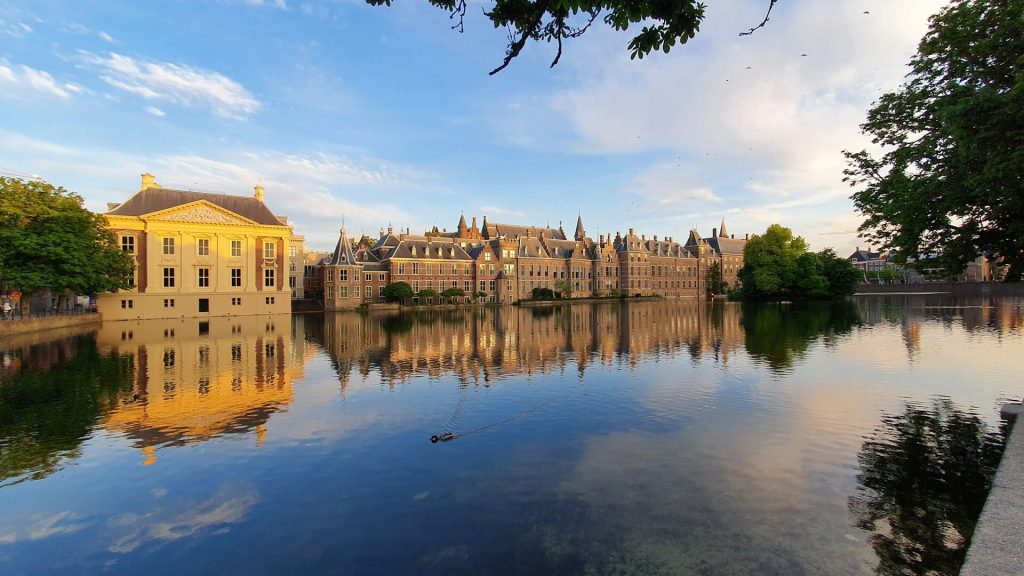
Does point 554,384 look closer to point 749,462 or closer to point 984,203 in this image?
point 749,462

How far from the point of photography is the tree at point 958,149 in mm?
10297

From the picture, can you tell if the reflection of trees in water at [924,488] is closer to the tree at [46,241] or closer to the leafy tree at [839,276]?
the tree at [46,241]

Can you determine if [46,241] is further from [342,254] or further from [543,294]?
[543,294]

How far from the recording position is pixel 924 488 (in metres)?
8.59

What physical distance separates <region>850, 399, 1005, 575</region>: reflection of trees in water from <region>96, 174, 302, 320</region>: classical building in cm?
5915

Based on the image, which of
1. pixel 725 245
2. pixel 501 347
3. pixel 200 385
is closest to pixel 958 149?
pixel 501 347

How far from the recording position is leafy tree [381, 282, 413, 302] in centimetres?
6975

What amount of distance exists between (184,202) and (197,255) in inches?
248

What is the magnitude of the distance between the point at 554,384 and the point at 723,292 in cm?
10981

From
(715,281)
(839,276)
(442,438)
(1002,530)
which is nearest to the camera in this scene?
(1002,530)

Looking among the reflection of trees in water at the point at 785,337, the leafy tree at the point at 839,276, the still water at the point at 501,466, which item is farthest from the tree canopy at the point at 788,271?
the still water at the point at 501,466

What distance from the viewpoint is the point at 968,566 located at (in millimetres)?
5578

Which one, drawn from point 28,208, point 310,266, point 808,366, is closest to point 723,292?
point 310,266

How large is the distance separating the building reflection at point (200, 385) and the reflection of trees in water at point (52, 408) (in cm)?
64
